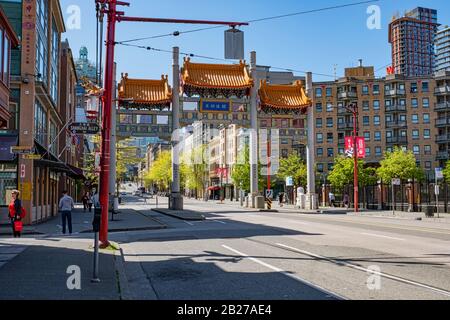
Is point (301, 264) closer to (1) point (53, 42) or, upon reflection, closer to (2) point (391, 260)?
(2) point (391, 260)

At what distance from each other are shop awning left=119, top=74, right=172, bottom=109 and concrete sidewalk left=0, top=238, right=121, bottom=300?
31.3 m

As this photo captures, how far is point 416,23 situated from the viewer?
174750 mm

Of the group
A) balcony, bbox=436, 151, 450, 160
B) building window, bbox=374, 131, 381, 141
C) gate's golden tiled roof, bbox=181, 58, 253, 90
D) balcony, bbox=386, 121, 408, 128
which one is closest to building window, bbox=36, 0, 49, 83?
gate's golden tiled roof, bbox=181, 58, 253, 90

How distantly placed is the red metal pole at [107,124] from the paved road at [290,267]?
122cm

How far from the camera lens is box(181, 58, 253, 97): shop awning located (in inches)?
1811

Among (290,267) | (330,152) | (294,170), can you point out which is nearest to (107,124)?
(290,267)

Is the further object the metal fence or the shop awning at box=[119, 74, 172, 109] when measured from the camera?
the shop awning at box=[119, 74, 172, 109]

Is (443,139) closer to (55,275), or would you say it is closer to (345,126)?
(345,126)

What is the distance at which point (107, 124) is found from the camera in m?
15.0

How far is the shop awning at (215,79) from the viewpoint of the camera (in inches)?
1811

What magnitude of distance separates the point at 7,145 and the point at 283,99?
95.8 feet

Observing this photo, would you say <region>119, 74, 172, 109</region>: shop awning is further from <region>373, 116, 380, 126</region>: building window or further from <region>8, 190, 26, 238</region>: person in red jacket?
<region>373, 116, 380, 126</region>: building window
